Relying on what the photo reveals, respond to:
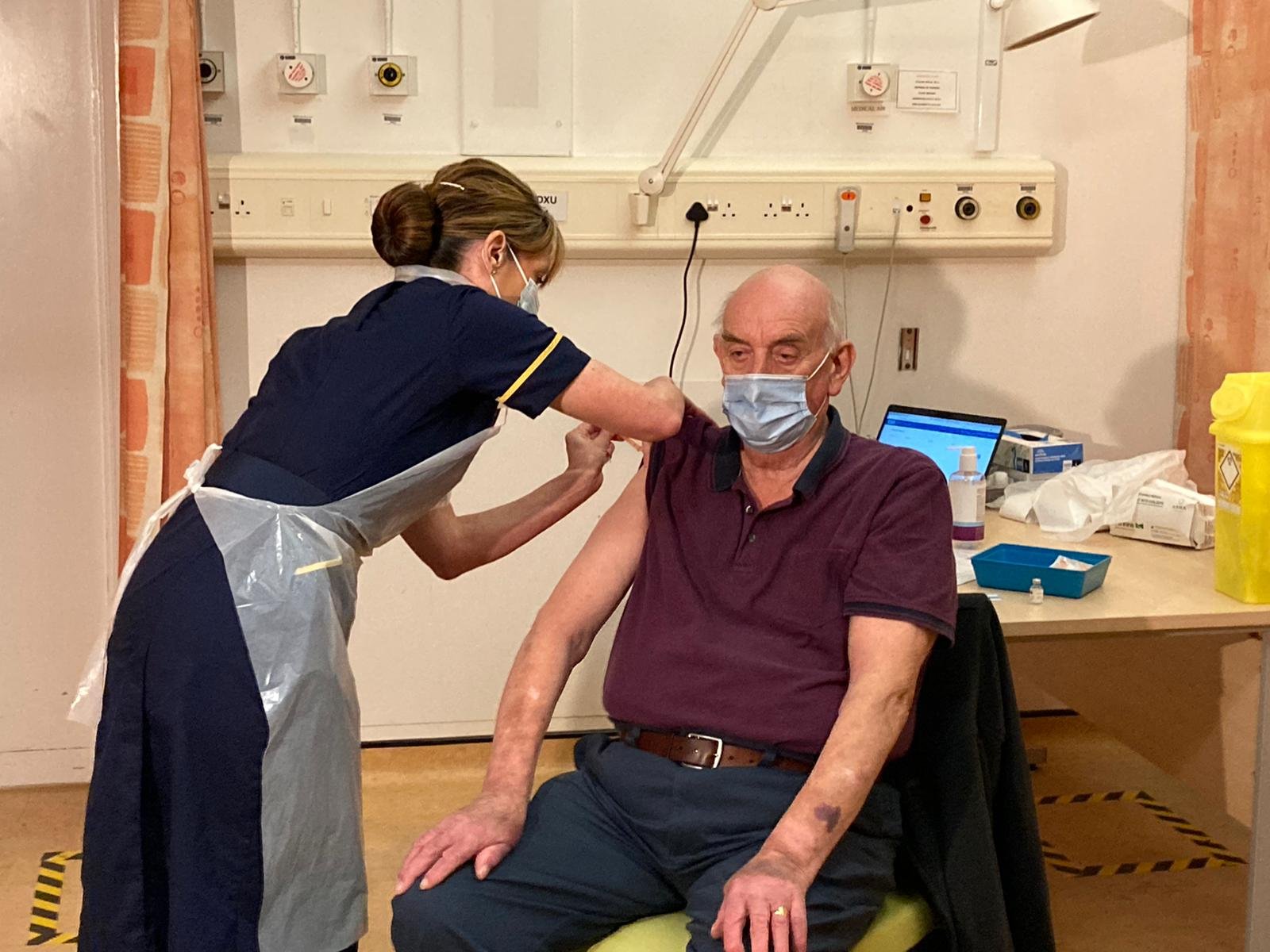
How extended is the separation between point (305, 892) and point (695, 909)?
50 centimetres

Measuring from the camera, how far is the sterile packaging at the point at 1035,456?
2.88m

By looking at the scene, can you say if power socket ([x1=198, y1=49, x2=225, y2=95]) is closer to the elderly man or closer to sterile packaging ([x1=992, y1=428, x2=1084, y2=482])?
the elderly man

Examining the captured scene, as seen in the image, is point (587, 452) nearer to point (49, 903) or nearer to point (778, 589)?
point (778, 589)

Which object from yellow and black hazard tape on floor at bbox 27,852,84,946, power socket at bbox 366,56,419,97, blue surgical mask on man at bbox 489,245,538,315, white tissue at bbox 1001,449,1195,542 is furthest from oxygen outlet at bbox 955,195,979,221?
yellow and black hazard tape on floor at bbox 27,852,84,946

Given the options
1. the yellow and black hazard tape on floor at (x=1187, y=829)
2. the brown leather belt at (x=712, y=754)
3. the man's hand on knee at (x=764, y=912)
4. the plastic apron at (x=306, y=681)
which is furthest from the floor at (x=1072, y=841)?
the man's hand on knee at (x=764, y=912)

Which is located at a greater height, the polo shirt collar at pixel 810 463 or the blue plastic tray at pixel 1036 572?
the polo shirt collar at pixel 810 463

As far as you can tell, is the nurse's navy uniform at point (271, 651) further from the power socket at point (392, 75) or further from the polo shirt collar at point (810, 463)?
the power socket at point (392, 75)

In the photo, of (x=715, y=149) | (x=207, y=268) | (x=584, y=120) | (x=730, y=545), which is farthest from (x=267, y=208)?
(x=730, y=545)

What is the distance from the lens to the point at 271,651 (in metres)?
1.71

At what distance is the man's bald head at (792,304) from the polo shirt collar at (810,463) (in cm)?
12

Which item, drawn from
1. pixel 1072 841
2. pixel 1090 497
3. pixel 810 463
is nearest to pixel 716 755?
pixel 810 463

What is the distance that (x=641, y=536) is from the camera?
6.76 feet

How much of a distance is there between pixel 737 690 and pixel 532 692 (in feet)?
0.98

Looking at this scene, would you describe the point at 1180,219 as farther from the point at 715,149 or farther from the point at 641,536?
the point at 641,536
